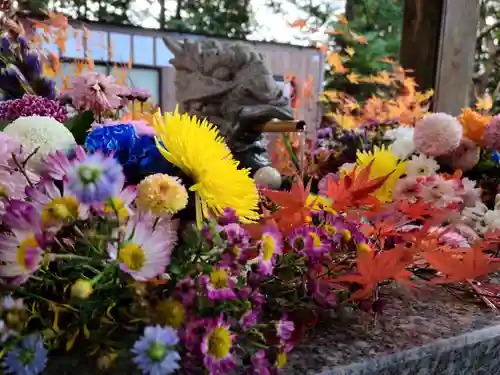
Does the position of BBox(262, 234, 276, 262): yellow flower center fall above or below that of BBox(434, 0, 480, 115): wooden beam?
Result: below

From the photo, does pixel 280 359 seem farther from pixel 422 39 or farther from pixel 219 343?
pixel 422 39

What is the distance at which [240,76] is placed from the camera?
112 centimetres

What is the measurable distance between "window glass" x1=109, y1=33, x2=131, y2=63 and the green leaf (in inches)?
88.0

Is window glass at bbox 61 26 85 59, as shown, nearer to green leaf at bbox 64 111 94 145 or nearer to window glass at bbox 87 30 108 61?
window glass at bbox 87 30 108 61

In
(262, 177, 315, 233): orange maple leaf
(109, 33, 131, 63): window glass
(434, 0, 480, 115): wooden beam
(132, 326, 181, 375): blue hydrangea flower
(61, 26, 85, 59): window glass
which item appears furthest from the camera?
(109, 33, 131, 63): window glass

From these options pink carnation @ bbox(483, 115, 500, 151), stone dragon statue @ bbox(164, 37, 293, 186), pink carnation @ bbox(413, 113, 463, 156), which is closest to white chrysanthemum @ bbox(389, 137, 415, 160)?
pink carnation @ bbox(413, 113, 463, 156)

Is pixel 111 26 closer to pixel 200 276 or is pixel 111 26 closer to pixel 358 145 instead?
pixel 358 145

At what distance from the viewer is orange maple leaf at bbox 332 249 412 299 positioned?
1.54 feet

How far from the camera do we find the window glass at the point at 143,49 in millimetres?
2846

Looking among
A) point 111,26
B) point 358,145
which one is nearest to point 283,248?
point 358,145

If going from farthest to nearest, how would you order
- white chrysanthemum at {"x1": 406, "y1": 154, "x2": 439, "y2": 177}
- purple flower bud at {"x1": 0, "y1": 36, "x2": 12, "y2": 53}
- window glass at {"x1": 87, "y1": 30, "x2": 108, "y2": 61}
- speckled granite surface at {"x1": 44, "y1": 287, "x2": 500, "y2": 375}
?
window glass at {"x1": 87, "y1": 30, "x2": 108, "y2": 61} < white chrysanthemum at {"x1": 406, "y1": 154, "x2": 439, "y2": 177} < purple flower bud at {"x1": 0, "y1": 36, "x2": 12, "y2": 53} < speckled granite surface at {"x1": 44, "y1": 287, "x2": 500, "y2": 375}

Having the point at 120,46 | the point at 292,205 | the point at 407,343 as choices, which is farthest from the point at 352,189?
the point at 120,46

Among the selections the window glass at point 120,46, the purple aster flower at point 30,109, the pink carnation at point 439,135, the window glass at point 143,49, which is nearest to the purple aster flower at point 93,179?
the purple aster flower at point 30,109

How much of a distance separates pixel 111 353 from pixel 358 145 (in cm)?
102
